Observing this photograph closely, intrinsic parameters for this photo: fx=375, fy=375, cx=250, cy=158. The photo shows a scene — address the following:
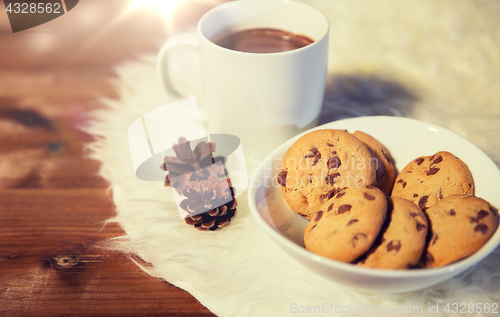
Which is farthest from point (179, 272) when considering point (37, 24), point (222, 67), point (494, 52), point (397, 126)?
point (37, 24)

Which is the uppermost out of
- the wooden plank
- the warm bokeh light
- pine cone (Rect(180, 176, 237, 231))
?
the warm bokeh light

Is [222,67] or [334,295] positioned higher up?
[222,67]

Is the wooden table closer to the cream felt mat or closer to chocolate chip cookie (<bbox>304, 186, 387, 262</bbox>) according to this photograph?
the cream felt mat

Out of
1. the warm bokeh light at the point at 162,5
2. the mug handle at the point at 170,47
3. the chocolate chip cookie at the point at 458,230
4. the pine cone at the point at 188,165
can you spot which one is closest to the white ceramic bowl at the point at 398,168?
the chocolate chip cookie at the point at 458,230

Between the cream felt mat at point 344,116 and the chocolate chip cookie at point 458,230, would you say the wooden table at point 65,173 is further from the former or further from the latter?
the chocolate chip cookie at point 458,230

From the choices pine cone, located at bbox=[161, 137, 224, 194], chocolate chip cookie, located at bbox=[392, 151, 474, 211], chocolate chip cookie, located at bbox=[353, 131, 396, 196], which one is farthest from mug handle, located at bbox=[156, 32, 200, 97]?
chocolate chip cookie, located at bbox=[392, 151, 474, 211]

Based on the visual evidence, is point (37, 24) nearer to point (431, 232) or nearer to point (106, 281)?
point (106, 281)
